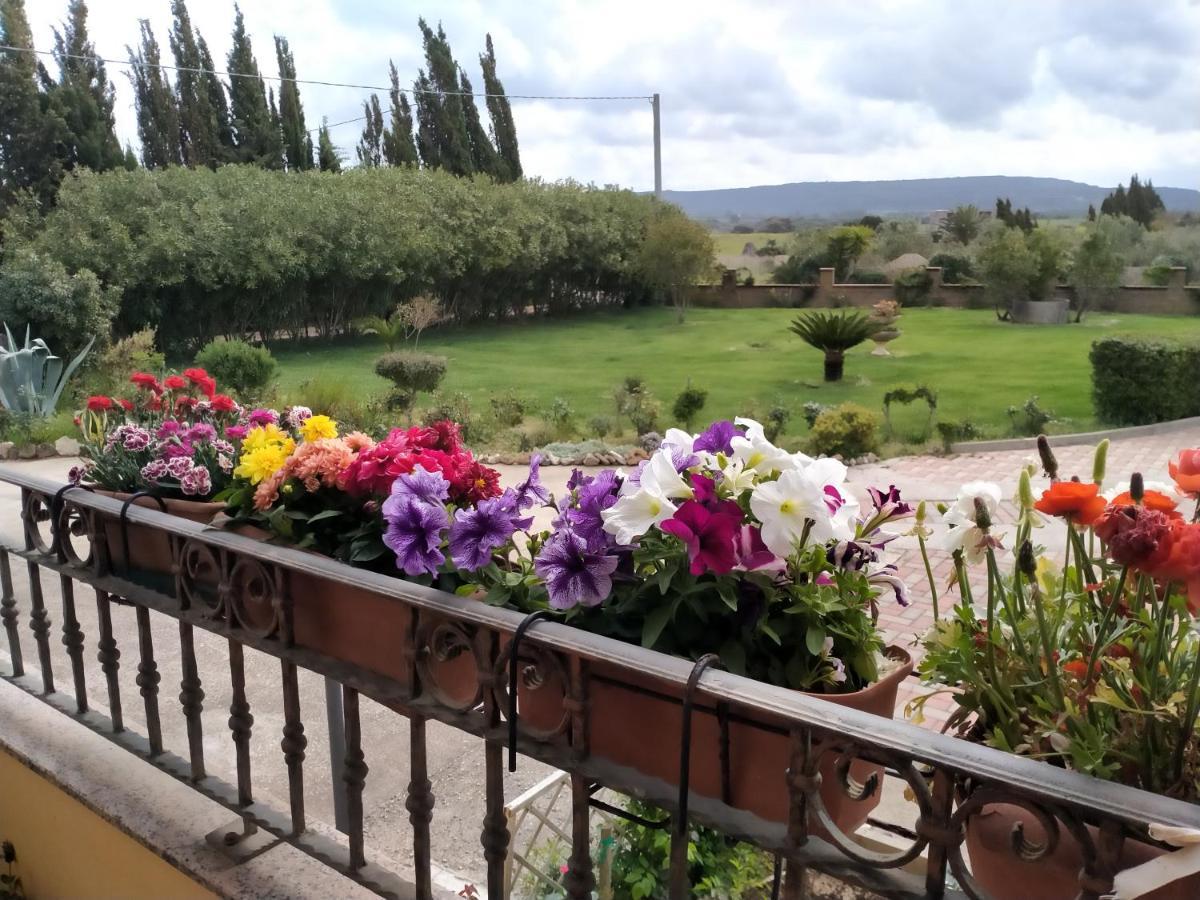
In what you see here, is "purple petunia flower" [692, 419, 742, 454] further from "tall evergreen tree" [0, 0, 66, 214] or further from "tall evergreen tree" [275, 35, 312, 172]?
"tall evergreen tree" [275, 35, 312, 172]

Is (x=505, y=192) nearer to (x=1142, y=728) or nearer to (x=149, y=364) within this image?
(x=149, y=364)

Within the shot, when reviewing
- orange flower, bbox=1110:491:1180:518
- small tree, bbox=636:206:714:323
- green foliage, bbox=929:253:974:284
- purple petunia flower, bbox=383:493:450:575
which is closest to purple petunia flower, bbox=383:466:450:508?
purple petunia flower, bbox=383:493:450:575

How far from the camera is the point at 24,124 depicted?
1485 cm

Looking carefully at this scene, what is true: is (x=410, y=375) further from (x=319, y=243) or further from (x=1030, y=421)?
(x=1030, y=421)

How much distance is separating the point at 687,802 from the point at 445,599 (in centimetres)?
28

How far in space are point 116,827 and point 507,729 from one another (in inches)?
29.9

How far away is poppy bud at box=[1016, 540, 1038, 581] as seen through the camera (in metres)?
0.69

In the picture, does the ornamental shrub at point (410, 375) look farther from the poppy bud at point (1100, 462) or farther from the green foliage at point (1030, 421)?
the poppy bud at point (1100, 462)

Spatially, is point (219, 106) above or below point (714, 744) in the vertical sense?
above

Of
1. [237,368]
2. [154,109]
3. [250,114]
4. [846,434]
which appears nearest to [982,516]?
[846,434]

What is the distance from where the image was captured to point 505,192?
1709cm

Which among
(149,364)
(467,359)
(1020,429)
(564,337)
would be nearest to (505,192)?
(564,337)

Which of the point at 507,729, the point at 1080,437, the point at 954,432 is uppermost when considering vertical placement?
the point at 507,729

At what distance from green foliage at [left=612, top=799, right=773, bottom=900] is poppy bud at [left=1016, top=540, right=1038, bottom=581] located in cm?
100
